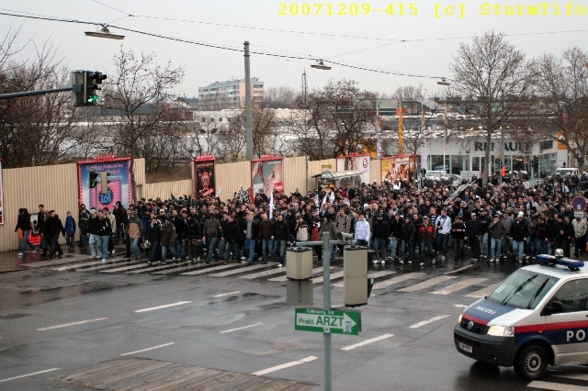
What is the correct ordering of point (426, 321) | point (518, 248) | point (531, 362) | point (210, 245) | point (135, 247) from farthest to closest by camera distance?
1. point (135, 247)
2. point (210, 245)
3. point (518, 248)
4. point (426, 321)
5. point (531, 362)

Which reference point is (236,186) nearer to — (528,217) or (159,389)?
(528,217)

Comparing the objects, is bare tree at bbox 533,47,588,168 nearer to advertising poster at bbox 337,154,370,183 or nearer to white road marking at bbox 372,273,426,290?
advertising poster at bbox 337,154,370,183

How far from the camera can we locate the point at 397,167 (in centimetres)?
5784

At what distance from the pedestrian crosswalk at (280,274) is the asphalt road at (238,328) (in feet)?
0.20

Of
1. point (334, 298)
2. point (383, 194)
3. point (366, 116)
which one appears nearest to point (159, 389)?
point (334, 298)

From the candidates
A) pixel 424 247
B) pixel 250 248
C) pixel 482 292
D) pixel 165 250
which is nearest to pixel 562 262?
pixel 482 292

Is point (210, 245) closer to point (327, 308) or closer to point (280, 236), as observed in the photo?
point (280, 236)

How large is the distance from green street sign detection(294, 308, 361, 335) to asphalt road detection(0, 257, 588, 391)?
2.88 metres

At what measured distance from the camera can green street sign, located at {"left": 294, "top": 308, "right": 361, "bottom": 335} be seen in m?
9.07

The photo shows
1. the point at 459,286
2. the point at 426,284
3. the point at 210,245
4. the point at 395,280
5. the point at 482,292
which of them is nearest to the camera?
the point at 482,292

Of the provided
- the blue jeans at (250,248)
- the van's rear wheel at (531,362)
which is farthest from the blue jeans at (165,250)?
the van's rear wheel at (531,362)

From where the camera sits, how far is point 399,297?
64.4 ft

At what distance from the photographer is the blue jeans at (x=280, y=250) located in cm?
2553

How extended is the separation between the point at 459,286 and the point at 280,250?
6.59 meters
